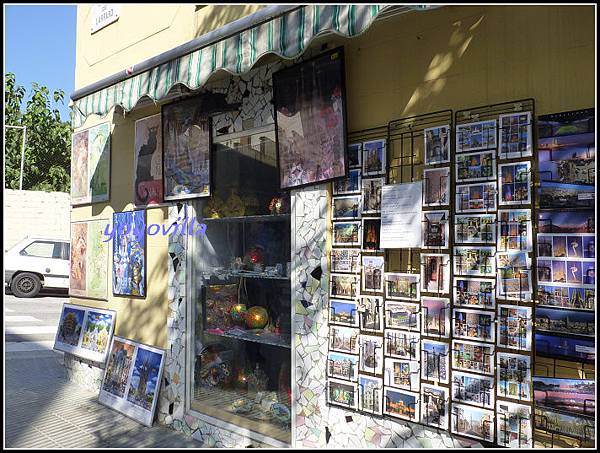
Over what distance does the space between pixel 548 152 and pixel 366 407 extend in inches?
80.4

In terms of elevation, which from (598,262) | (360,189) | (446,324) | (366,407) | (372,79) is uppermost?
(372,79)

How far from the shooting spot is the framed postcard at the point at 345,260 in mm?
3697

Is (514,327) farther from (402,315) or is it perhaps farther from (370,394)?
(370,394)

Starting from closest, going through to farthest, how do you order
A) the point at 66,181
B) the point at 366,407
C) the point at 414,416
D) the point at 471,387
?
the point at 471,387, the point at 414,416, the point at 366,407, the point at 66,181

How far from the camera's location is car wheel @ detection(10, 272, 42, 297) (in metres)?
15.3

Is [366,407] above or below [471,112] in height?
below

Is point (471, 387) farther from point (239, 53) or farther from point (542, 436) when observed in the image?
point (239, 53)

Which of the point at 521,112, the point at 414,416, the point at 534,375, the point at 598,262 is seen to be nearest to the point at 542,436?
the point at 534,375

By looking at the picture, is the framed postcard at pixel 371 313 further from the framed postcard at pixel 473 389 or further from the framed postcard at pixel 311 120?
the framed postcard at pixel 311 120

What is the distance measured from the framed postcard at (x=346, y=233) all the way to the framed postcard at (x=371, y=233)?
2.1 inches

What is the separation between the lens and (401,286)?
345cm

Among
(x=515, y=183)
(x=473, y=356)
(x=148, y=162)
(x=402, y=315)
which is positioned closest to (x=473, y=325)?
(x=473, y=356)

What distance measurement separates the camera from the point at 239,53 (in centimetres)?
366

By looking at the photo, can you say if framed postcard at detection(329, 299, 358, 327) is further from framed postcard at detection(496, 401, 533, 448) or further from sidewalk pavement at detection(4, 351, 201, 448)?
sidewalk pavement at detection(4, 351, 201, 448)
